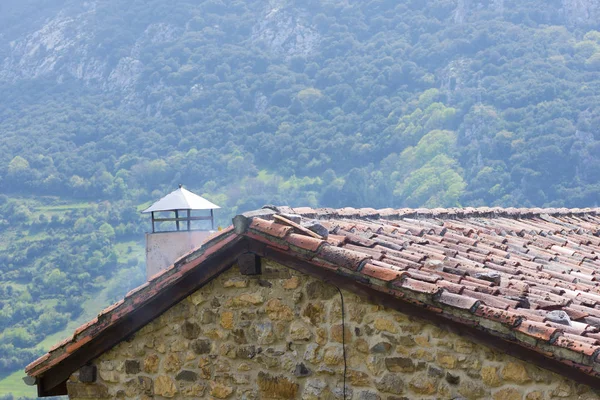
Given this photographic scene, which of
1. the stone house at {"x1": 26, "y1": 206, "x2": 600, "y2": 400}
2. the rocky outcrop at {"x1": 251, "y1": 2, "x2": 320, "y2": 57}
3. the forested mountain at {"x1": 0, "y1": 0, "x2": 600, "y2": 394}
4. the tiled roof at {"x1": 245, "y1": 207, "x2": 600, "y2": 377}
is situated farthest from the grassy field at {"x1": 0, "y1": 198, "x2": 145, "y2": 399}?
the stone house at {"x1": 26, "y1": 206, "x2": 600, "y2": 400}

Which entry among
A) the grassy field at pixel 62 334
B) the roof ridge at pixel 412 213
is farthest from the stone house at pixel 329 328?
the grassy field at pixel 62 334

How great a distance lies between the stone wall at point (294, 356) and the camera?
235 inches

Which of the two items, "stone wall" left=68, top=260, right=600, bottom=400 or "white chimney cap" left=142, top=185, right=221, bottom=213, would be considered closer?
"stone wall" left=68, top=260, right=600, bottom=400

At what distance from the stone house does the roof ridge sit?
73 cm

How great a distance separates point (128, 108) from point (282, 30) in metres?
17.0

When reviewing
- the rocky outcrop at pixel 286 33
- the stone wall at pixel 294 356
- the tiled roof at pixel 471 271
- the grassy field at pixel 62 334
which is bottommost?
the grassy field at pixel 62 334

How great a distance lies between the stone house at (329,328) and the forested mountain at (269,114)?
43209 mm

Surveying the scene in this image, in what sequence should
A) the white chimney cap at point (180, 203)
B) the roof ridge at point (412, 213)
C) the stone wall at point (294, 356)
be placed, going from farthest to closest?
1. the white chimney cap at point (180, 203)
2. the roof ridge at point (412, 213)
3. the stone wall at point (294, 356)

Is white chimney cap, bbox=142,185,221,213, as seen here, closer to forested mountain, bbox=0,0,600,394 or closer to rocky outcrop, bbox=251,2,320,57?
forested mountain, bbox=0,0,600,394

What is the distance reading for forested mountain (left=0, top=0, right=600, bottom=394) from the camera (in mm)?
61531

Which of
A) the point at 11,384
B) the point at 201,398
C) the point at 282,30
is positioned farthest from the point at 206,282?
the point at 282,30

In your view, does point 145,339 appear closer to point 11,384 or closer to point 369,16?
point 11,384

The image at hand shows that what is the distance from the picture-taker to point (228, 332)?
6730 mm

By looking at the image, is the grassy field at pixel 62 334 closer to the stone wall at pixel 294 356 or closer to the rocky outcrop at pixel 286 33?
the rocky outcrop at pixel 286 33
